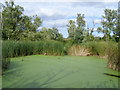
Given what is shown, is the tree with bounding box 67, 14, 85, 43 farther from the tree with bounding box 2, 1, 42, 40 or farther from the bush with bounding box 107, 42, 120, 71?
the bush with bounding box 107, 42, 120, 71

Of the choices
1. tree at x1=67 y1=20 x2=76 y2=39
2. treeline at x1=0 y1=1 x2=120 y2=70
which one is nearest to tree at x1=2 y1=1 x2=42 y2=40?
treeline at x1=0 y1=1 x2=120 y2=70

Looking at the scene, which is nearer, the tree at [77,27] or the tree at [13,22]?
the tree at [13,22]

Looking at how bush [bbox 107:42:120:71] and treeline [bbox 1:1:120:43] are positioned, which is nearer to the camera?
bush [bbox 107:42:120:71]

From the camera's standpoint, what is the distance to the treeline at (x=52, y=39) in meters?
6.43

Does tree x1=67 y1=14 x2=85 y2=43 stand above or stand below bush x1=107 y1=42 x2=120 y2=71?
above

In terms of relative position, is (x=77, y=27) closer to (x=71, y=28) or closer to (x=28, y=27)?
(x=71, y=28)

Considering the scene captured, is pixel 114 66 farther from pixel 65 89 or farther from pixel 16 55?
pixel 16 55

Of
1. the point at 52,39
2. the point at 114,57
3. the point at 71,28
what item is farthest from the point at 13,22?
the point at 114,57

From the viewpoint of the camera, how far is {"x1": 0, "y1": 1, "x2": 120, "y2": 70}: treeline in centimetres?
643

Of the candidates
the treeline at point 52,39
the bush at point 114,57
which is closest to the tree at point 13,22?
the treeline at point 52,39

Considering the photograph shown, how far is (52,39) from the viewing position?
59.4 ft

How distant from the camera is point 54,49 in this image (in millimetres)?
8031

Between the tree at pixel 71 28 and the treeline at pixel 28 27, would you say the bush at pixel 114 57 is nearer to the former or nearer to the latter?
the treeline at pixel 28 27

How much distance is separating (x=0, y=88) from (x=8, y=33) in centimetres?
1145
